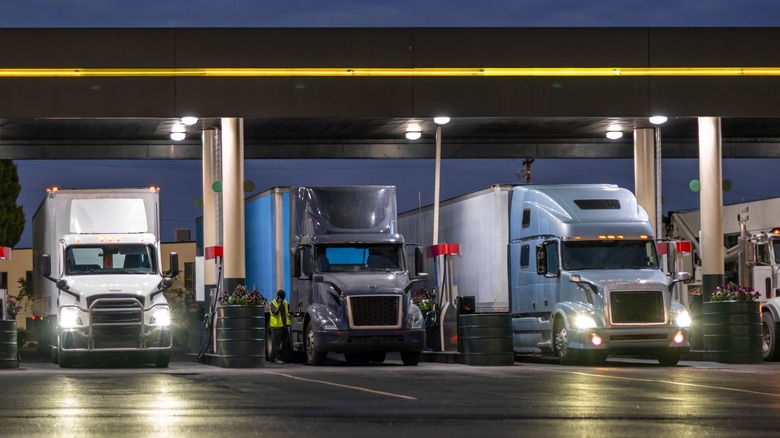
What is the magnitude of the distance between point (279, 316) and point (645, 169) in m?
9.59

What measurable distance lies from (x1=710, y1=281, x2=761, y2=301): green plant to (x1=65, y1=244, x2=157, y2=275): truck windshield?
38.1ft

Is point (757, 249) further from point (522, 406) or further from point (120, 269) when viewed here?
point (522, 406)

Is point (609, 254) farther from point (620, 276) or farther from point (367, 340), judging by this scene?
point (367, 340)

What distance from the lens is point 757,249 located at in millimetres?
31547

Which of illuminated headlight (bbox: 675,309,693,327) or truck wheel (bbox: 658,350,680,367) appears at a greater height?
illuminated headlight (bbox: 675,309,693,327)

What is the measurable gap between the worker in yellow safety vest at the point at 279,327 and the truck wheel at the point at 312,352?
43.5 inches

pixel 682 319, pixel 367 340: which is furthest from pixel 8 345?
pixel 682 319

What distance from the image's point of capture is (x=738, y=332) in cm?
2912

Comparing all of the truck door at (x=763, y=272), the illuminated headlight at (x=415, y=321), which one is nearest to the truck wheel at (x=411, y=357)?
the illuminated headlight at (x=415, y=321)

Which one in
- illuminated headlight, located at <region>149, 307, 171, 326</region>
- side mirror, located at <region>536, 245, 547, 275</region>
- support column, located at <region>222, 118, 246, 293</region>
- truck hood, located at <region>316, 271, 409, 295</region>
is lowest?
illuminated headlight, located at <region>149, 307, 171, 326</region>

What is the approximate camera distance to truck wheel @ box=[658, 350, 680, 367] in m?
27.9

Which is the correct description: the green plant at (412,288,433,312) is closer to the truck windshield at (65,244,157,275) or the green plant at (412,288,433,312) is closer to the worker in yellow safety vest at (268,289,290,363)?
the worker in yellow safety vest at (268,289,290,363)

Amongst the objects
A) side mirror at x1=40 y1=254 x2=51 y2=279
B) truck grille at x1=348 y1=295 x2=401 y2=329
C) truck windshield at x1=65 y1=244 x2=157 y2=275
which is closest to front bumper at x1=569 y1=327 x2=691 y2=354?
truck grille at x1=348 y1=295 x2=401 y2=329

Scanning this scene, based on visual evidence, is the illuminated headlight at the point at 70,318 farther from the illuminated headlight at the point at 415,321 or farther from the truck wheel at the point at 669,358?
the truck wheel at the point at 669,358
